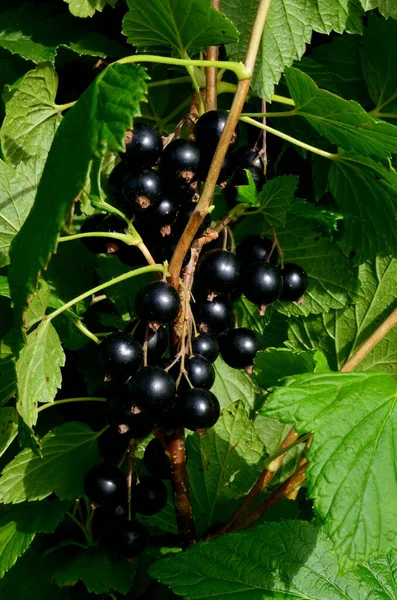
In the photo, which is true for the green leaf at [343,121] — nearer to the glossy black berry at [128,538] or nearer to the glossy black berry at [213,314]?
the glossy black berry at [213,314]

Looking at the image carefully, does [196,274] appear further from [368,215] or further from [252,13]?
[252,13]

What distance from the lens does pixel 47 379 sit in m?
1.16

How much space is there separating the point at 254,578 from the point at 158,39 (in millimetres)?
880

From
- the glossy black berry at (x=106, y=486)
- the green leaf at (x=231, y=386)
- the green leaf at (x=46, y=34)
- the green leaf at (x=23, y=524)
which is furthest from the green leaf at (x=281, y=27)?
the green leaf at (x=23, y=524)

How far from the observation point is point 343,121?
3.56ft

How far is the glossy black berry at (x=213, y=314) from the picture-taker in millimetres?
1149

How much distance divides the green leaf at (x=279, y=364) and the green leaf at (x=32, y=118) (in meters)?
0.54

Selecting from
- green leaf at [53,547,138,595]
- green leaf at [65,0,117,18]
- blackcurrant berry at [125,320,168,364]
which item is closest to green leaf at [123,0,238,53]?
green leaf at [65,0,117,18]

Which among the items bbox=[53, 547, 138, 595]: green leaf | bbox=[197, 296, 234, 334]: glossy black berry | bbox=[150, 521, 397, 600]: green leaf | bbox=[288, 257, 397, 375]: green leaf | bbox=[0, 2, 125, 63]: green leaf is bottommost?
bbox=[53, 547, 138, 595]: green leaf

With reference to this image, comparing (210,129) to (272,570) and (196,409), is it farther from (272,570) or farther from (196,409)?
(272,570)

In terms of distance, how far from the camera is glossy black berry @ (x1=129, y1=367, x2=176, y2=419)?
1016 mm

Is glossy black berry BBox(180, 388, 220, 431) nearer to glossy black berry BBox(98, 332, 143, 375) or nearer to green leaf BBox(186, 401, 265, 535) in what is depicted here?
glossy black berry BBox(98, 332, 143, 375)

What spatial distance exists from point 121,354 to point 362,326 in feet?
1.96

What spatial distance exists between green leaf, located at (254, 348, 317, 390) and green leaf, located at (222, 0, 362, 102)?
44cm
